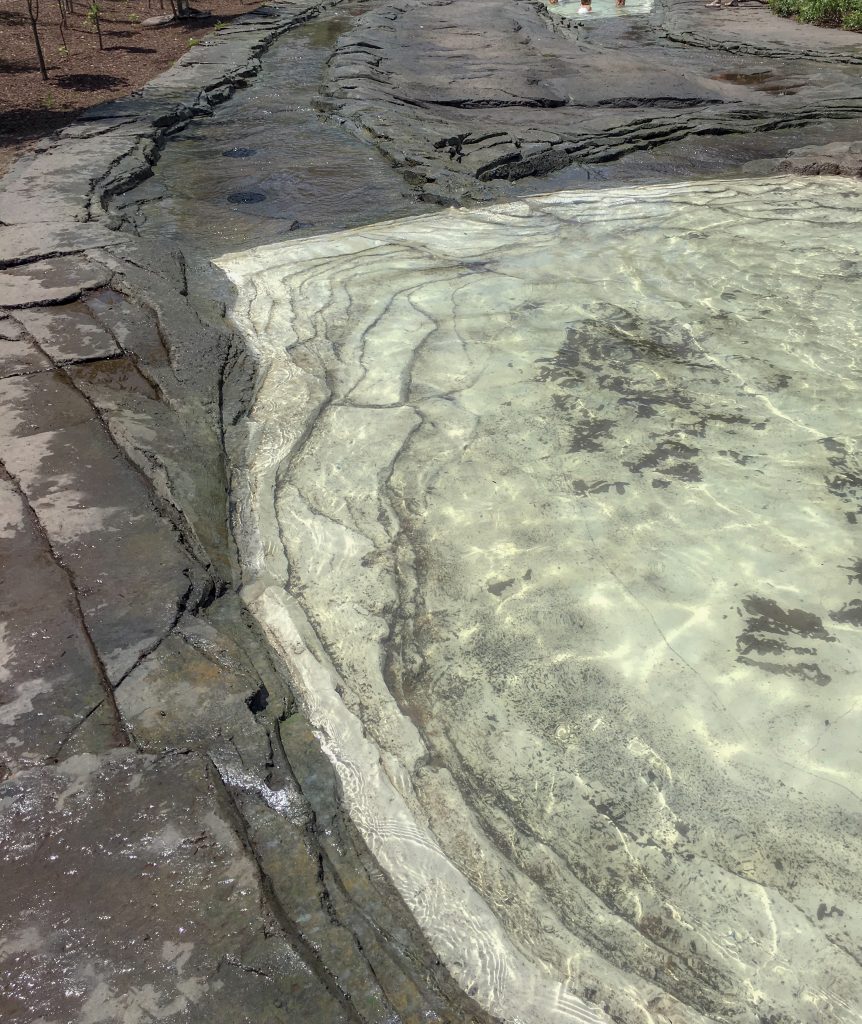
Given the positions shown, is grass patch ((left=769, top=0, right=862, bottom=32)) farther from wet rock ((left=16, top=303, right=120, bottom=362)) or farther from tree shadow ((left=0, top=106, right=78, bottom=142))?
wet rock ((left=16, top=303, right=120, bottom=362))

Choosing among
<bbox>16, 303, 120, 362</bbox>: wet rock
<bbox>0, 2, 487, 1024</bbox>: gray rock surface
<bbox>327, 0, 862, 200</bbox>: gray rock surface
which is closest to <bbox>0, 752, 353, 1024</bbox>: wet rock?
<bbox>0, 2, 487, 1024</bbox>: gray rock surface

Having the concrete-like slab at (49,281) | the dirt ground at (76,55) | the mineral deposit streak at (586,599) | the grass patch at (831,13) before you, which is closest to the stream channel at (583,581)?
the mineral deposit streak at (586,599)

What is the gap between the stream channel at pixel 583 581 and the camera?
1928mm

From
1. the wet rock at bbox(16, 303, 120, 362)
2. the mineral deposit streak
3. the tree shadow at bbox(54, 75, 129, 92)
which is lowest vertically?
the mineral deposit streak

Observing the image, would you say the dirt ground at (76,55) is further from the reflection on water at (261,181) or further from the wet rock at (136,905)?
the wet rock at (136,905)

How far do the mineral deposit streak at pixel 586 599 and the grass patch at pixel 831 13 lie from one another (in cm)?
859

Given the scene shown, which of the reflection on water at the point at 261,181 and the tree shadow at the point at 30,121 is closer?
the reflection on water at the point at 261,181

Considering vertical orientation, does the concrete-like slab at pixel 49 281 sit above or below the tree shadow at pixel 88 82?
below

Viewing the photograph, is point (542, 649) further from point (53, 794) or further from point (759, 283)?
point (759, 283)

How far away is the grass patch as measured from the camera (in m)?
11.1

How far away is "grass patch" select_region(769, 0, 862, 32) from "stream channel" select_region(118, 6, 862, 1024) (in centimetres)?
790

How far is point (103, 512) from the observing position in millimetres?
2807

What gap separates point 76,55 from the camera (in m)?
10.0

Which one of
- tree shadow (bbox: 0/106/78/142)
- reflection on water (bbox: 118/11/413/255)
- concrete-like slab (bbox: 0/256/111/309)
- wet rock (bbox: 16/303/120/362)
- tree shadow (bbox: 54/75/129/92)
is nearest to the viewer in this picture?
wet rock (bbox: 16/303/120/362)
